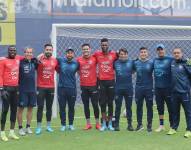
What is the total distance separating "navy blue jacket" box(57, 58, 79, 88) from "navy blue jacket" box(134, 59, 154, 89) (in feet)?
4.03

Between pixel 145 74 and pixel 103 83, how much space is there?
855 mm

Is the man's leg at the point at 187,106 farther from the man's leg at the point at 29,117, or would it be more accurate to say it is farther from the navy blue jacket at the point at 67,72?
the man's leg at the point at 29,117

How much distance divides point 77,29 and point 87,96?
3.29 m

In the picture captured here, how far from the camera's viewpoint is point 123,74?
30.6ft

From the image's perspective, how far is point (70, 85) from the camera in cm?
945

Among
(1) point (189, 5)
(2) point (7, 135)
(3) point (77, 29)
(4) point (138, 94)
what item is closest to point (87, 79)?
(4) point (138, 94)

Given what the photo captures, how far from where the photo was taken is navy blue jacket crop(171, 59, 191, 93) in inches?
346

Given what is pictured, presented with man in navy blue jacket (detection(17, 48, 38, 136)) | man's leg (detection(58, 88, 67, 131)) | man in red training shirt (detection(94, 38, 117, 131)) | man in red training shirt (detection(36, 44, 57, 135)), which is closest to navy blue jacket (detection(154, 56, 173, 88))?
man in red training shirt (detection(94, 38, 117, 131))

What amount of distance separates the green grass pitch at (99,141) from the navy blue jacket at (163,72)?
0.94m

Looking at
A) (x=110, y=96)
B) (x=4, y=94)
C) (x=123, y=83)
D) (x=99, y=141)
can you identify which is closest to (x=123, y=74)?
(x=123, y=83)

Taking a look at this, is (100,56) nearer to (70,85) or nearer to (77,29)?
(70,85)

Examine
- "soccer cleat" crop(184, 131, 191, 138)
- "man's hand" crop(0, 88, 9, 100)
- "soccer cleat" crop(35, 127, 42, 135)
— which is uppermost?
"man's hand" crop(0, 88, 9, 100)

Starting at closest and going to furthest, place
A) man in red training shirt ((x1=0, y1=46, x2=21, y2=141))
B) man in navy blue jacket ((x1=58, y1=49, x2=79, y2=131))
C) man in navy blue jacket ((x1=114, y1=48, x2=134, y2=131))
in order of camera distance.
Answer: man in red training shirt ((x1=0, y1=46, x2=21, y2=141)) → man in navy blue jacket ((x1=114, y1=48, x2=134, y2=131)) → man in navy blue jacket ((x1=58, y1=49, x2=79, y2=131))

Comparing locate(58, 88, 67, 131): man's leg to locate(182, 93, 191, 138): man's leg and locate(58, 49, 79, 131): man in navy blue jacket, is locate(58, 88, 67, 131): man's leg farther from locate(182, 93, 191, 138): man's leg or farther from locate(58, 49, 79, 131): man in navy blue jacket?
locate(182, 93, 191, 138): man's leg
